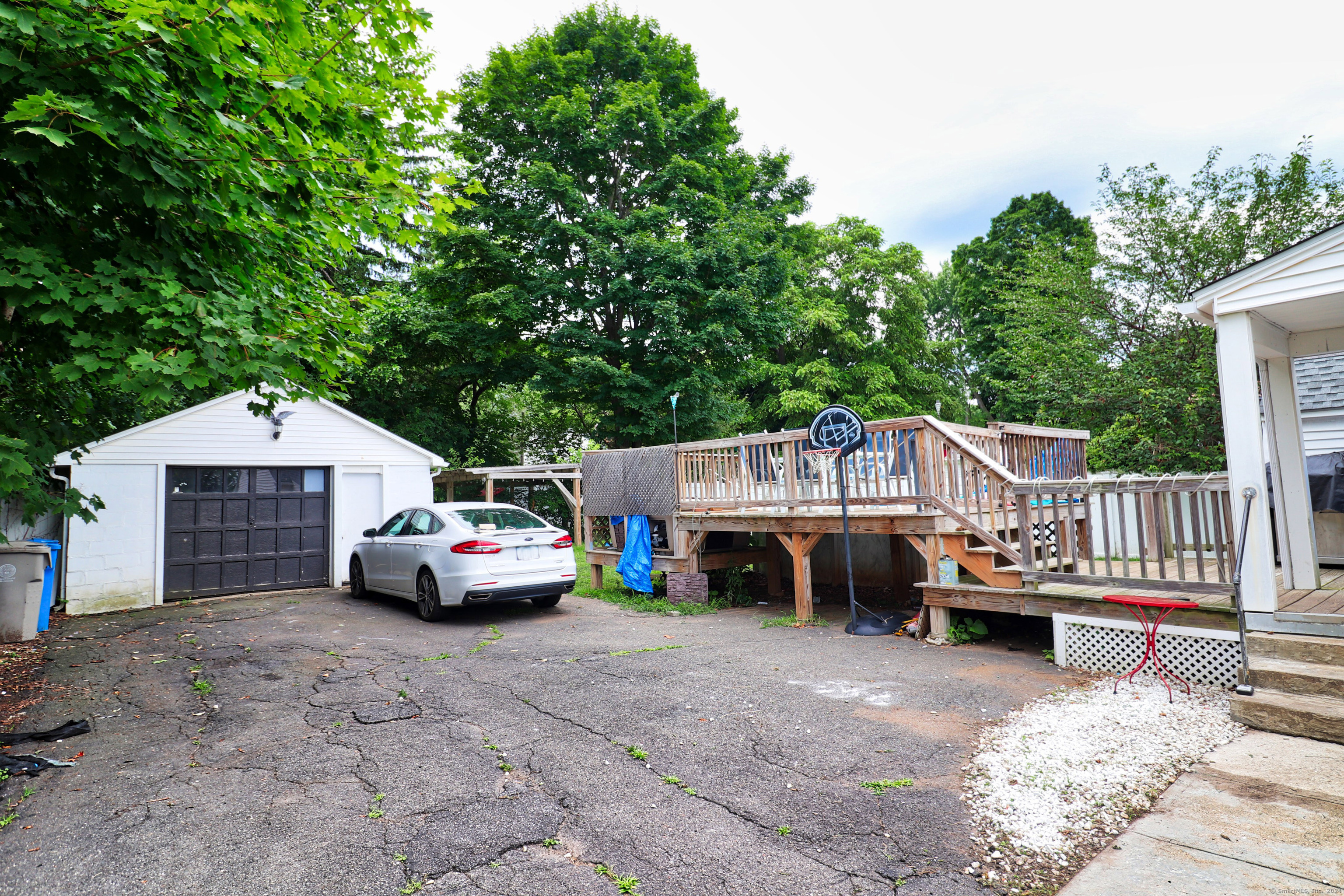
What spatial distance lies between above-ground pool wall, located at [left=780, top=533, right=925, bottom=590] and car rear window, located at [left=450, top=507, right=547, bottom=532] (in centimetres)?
388

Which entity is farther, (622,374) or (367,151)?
(622,374)

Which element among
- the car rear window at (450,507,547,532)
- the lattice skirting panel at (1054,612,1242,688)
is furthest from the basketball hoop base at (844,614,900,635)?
the car rear window at (450,507,547,532)

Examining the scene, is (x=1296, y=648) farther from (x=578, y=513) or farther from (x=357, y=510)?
(x=578, y=513)

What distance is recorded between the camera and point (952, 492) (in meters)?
6.41

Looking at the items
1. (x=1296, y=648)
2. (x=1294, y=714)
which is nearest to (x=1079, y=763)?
(x=1294, y=714)

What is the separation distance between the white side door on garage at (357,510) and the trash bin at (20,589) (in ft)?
13.6

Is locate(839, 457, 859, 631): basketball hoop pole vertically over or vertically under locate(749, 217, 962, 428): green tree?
under

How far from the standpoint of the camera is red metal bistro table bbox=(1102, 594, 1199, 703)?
4578 millimetres

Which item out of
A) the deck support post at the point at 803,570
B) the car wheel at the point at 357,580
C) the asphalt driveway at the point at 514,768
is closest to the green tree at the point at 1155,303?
the deck support post at the point at 803,570

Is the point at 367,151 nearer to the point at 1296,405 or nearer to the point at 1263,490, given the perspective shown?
the point at 1263,490

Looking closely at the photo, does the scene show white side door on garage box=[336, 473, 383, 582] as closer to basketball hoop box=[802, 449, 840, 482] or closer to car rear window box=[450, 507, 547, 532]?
car rear window box=[450, 507, 547, 532]

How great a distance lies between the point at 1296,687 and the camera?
3.90m

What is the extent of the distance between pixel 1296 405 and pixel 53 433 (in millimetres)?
10262

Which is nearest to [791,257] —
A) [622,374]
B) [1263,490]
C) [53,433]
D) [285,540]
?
[622,374]
